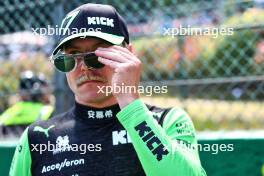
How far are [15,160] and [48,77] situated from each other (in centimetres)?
277

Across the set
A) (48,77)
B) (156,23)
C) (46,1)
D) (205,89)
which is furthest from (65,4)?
(48,77)

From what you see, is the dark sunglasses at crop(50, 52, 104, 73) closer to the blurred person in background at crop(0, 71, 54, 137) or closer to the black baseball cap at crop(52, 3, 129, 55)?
the black baseball cap at crop(52, 3, 129, 55)

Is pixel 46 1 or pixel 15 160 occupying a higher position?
pixel 46 1

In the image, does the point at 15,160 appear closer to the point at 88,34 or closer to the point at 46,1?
the point at 88,34

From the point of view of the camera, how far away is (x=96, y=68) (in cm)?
247

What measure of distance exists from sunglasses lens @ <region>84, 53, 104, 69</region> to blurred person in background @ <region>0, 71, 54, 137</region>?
2399 mm

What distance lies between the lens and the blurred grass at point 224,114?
413cm

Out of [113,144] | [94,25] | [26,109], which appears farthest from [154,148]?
[26,109]

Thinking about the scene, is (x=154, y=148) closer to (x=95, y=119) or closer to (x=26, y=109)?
(x=95, y=119)

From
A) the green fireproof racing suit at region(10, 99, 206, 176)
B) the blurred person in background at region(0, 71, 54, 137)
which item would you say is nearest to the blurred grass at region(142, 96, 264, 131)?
the blurred person in background at region(0, 71, 54, 137)

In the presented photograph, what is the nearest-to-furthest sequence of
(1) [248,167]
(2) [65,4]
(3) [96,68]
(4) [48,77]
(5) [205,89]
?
(3) [96,68]
(1) [248,167]
(2) [65,4]
(5) [205,89]
(4) [48,77]

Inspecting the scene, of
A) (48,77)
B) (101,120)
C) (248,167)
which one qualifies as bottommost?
(248,167)

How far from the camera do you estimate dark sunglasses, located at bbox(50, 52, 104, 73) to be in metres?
2.46

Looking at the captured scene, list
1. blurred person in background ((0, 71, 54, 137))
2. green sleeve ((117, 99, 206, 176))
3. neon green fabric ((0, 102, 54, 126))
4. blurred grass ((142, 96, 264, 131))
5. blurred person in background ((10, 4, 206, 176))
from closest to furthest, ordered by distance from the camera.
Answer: green sleeve ((117, 99, 206, 176)) → blurred person in background ((10, 4, 206, 176)) → blurred grass ((142, 96, 264, 131)) → blurred person in background ((0, 71, 54, 137)) → neon green fabric ((0, 102, 54, 126))
